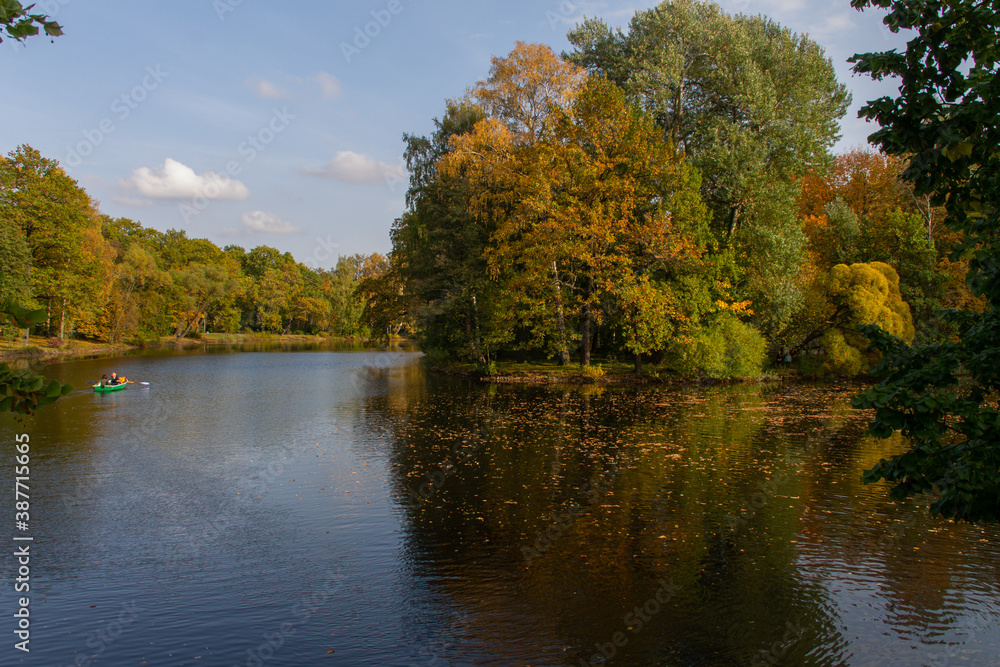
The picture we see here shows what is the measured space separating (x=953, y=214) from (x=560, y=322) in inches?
1126

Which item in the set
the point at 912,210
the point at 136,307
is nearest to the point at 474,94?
the point at 912,210

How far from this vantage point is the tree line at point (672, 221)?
98.3 feet

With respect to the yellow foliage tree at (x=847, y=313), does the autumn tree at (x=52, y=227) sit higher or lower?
higher

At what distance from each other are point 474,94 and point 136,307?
50.0 m

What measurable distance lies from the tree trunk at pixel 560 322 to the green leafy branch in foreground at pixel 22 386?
2796 centimetres

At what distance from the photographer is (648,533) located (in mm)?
9641

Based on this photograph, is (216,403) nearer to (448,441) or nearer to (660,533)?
(448,441)

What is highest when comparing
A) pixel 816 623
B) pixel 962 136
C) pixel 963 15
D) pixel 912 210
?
pixel 912 210

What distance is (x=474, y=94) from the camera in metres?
34.9

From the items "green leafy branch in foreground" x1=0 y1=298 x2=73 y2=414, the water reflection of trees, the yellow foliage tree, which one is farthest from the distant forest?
"green leafy branch in foreground" x1=0 y1=298 x2=73 y2=414

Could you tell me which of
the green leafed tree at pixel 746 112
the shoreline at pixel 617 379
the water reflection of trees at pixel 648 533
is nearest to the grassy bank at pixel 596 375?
the shoreline at pixel 617 379

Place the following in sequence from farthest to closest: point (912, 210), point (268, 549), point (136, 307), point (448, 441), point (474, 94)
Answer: point (136, 307), point (912, 210), point (474, 94), point (448, 441), point (268, 549)

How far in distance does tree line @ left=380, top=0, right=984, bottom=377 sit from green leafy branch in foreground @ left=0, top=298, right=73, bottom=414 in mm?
26593

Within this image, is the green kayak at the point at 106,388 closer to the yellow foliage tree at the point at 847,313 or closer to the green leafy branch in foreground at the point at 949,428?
the green leafy branch in foreground at the point at 949,428
